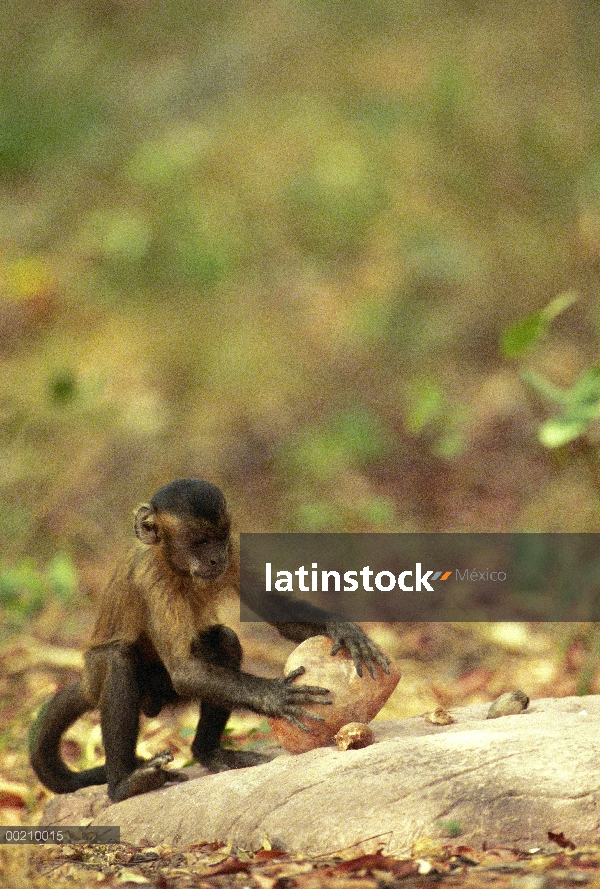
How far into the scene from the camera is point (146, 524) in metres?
4.88

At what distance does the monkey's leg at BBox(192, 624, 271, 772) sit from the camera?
16.3 ft

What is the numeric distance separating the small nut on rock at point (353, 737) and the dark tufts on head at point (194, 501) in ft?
3.45

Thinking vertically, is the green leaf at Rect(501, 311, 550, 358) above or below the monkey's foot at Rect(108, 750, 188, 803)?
above

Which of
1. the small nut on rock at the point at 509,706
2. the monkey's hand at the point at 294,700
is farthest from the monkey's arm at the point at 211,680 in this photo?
the small nut on rock at the point at 509,706

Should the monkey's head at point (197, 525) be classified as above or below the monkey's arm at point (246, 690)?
above

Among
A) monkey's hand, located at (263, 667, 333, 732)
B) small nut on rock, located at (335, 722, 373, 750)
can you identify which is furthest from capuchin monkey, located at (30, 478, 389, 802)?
small nut on rock, located at (335, 722, 373, 750)

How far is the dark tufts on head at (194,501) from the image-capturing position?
A: 4.69 meters

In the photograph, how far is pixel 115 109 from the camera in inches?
437

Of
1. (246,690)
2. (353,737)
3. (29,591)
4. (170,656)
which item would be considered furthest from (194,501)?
(29,591)

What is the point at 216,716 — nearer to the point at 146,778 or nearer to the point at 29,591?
the point at 146,778

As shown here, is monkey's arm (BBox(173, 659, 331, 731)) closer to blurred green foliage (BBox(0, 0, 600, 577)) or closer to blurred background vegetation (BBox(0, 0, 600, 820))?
blurred background vegetation (BBox(0, 0, 600, 820))

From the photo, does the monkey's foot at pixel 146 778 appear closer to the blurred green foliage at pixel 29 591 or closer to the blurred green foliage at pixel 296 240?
the blurred green foliage at pixel 29 591

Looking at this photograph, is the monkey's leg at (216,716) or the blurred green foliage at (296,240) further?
the blurred green foliage at (296,240)

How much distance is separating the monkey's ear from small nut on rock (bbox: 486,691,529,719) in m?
1.69
